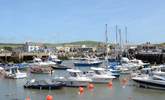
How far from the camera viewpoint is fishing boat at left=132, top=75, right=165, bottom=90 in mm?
41669

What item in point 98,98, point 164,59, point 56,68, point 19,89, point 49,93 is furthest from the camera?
point 164,59

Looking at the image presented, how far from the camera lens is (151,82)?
42469 millimetres

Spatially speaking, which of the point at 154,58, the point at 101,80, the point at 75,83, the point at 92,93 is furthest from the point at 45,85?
the point at 154,58

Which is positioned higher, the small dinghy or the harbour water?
the small dinghy

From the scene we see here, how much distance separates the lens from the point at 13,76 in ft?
180

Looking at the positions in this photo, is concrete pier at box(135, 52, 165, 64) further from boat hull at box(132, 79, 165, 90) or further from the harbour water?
boat hull at box(132, 79, 165, 90)

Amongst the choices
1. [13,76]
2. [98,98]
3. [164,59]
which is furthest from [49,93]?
[164,59]

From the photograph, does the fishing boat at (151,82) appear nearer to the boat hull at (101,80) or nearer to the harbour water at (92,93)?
the harbour water at (92,93)

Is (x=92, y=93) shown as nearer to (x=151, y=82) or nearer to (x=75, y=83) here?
(x=75, y=83)

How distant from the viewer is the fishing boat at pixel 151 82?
41.7 metres

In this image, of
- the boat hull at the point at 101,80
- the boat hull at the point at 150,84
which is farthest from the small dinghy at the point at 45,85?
the boat hull at the point at 150,84

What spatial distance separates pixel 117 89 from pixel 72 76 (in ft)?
18.3

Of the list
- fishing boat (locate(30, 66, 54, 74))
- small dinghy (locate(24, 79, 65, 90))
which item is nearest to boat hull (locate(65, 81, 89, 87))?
small dinghy (locate(24, 79, 65, 90))

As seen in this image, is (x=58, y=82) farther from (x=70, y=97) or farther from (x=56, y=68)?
(x=56, y=68)
